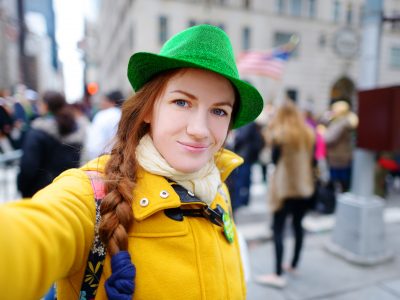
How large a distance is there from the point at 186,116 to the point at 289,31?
84.1 ft

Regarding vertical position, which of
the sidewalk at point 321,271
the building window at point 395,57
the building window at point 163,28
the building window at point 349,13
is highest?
the building window at point 349,13

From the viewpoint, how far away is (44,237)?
2.51ft

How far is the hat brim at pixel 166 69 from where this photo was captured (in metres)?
1.16

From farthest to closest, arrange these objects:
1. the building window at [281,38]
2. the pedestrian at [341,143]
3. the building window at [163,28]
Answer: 1. the building window at [281,38]
2. the building window at [163,28]
3. the pedestrian at [341,143]

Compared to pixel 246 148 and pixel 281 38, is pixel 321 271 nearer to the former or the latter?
pixel 246 148

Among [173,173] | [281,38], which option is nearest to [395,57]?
[281,38]

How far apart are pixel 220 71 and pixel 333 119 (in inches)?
202

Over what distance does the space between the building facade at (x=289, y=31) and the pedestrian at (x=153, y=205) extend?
20286 millimetres

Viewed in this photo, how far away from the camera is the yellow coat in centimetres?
71

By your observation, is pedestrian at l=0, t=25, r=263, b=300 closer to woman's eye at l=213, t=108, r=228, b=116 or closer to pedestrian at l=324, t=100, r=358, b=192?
woman's eye at l=213, t=108, r=228, b=116

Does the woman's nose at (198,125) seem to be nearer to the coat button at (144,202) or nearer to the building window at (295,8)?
the coat button at (144,202)

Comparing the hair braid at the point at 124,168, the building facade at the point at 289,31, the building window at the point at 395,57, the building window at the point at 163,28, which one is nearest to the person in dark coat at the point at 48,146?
the hair braid at the point at 124,168

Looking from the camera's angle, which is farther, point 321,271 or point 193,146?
point 321,271

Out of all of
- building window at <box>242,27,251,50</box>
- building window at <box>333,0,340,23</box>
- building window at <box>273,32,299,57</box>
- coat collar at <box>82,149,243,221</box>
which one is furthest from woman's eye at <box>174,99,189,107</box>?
building window at <box>333,0,340,23</box>
